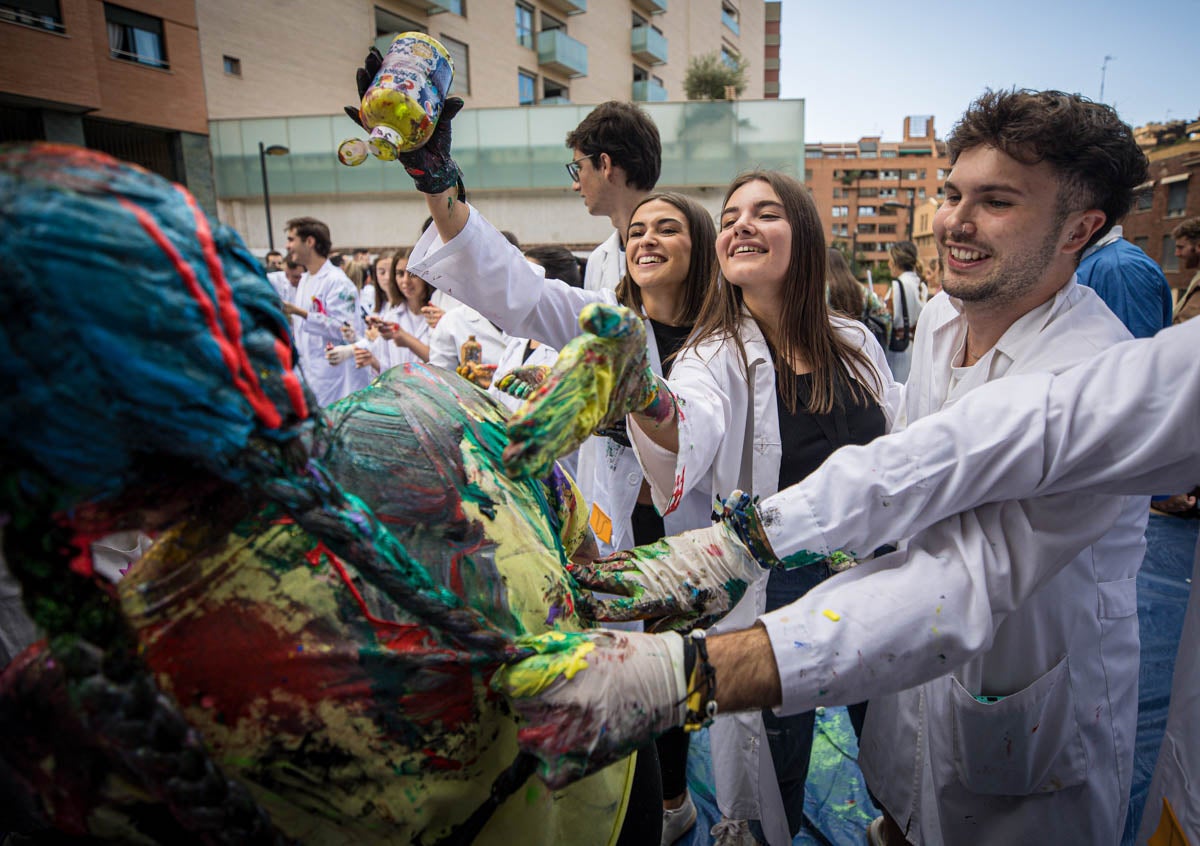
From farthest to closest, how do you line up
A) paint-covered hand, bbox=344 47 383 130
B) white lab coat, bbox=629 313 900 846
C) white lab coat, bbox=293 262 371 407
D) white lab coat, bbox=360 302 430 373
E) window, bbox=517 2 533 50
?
window, bbox=517 2 533 50, white lab coat, bbox=293 262 371 407, white lab coat, bbox=360 302 430 373, white lab coat, bbox=629 313 900 846, paint-covered hand, bbox=344 47 383 130

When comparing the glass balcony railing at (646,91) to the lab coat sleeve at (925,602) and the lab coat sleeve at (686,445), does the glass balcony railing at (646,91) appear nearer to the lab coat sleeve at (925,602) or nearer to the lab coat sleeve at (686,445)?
the lab coat sleeve at (686,445)

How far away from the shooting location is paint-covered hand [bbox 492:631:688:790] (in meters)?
0.80

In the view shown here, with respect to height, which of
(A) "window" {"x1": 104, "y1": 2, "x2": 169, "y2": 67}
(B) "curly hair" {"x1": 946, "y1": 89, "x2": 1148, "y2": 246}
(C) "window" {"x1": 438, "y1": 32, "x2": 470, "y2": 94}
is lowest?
(B) "curly hair" {"x1": 946, "y1": 89, "x2": 1148, "y2": 246}

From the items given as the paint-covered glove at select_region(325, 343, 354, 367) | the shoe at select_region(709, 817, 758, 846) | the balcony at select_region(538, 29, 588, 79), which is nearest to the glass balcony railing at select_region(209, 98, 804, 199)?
the balcony at select_region(538, 29, 588, 79)

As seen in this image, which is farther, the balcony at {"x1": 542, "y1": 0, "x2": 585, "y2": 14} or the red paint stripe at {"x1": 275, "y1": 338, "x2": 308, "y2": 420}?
the balcony at {"x1": 542, "y1": 0, "x2": 585, "y2": 14}

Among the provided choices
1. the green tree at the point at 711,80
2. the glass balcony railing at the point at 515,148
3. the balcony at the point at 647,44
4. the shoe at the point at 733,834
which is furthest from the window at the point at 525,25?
the shoe at the point at 733,834

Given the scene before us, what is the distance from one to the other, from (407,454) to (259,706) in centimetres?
→ 32

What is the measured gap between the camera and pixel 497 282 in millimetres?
2102

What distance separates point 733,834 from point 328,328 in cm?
487

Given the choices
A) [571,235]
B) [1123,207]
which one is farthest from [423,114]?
[571,235]

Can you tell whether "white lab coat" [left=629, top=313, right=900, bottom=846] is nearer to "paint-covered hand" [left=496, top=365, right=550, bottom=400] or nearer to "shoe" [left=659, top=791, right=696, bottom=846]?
"shoe" [left=659, top=791, right=696, bottom=846]

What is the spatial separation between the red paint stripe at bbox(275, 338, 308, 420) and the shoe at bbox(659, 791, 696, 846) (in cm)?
215

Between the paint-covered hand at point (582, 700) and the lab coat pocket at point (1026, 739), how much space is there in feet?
3.01

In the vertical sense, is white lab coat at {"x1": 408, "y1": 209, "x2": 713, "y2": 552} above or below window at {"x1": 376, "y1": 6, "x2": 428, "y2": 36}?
below
